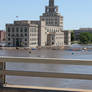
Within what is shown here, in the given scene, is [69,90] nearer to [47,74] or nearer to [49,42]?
[47,74]

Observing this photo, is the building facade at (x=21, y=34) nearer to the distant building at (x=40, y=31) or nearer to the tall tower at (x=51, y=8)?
the distant building at (x=40, y=31)

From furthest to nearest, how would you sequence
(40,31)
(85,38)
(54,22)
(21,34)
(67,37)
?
(85,38)
(67,37)
(54,22)
(40,31)
(21,34)

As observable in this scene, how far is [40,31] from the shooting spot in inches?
4003

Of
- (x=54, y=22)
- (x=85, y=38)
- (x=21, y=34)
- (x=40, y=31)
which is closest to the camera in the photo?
(x=21, y=34)

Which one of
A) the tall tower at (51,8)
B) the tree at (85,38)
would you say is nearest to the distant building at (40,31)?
the tall tower at (51,8)

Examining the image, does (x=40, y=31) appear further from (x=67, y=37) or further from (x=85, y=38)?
(x=85, y=38)

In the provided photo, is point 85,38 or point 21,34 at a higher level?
point 21,34

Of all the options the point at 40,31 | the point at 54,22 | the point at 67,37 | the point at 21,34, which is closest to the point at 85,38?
the point at 67,37

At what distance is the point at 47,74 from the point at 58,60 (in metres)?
0.26

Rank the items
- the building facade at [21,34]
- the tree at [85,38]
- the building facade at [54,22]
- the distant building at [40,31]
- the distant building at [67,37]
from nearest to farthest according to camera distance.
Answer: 1. the building facade at [21,34]
2. the distant building at [40,31]
3. the building facade at [54,22]
4. the distant building at [67,37]
5. the tree at [85,38]

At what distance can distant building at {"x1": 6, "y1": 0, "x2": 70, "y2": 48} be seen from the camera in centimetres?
9500

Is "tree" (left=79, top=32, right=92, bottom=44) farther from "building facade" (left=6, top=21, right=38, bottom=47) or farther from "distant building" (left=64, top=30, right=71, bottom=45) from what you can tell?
"building facade" (left=6, top=21, right=38, bottom=47)

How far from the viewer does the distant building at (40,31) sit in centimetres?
9500

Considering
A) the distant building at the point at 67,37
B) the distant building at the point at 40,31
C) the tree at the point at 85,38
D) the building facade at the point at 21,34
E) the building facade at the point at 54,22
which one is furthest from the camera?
the tree at the point at 85,38
